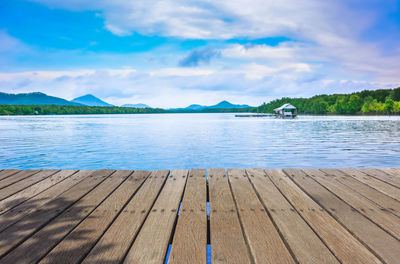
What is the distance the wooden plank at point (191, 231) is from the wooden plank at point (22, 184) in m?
1.99

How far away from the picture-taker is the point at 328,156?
484 inches

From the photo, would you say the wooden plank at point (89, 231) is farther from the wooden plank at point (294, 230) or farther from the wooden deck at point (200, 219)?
the wooden plank at point (294, 230)

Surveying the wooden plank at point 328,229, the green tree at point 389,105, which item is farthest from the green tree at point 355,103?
the wooden plank at point 328,229

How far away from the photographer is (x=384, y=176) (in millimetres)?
3629

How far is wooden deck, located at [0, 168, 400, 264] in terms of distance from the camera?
1.67 meters

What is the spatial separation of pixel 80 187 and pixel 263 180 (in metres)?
2.30

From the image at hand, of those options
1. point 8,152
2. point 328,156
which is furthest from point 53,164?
point 328,156

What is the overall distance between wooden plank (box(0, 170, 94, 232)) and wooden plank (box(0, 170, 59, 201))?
357 millimetres

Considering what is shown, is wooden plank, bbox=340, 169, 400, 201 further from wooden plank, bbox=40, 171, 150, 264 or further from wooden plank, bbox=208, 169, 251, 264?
wooden plank, bbox=40, 171, 150, 264

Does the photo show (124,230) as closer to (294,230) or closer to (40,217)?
(40,217)

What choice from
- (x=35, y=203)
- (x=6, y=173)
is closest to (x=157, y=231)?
(x=35, y=203)

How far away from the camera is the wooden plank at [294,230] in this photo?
5.38ft

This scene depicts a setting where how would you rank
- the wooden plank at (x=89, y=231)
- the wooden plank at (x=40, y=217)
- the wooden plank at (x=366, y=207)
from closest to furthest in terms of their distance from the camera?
the wooden plank at (x=89, y=231), the wooden plank at (x=40, y=217), the wooden plank at (x=366, y=207)

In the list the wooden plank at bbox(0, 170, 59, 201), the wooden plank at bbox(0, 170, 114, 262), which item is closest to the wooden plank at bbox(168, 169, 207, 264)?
the wooden plank at bbox(0, 170, 114, 262)
